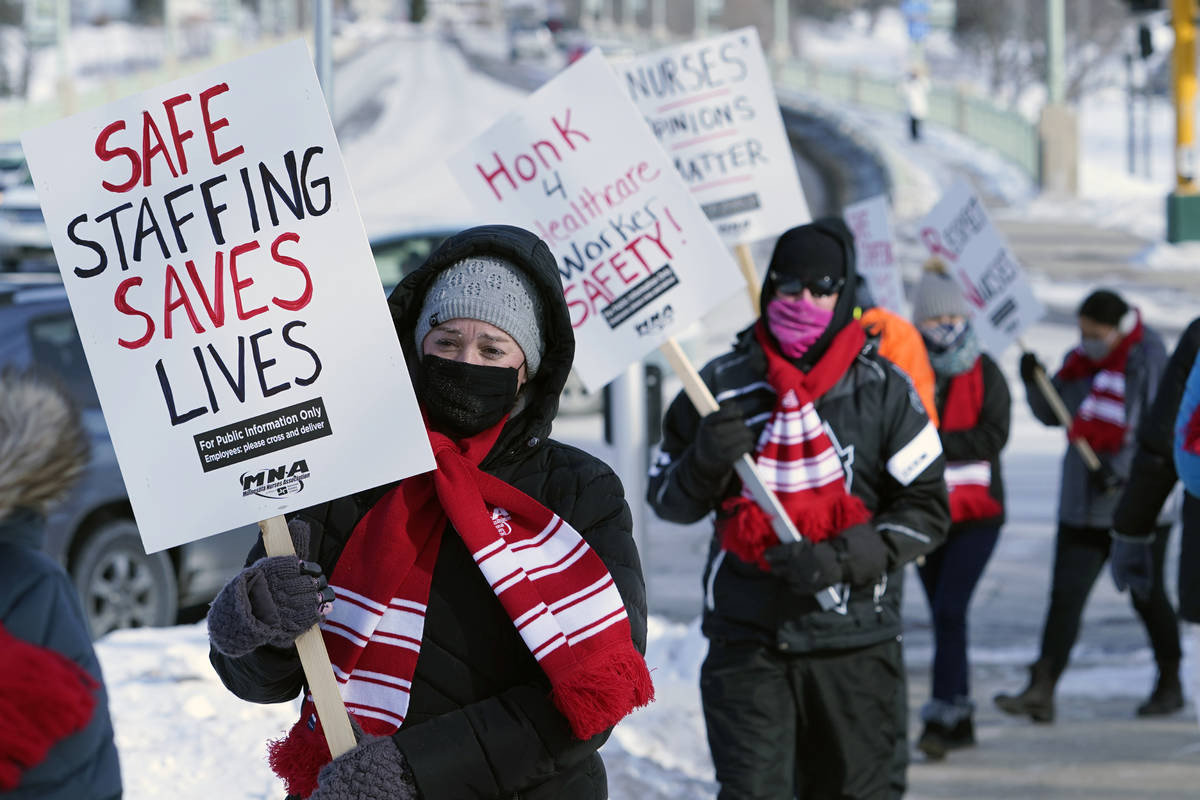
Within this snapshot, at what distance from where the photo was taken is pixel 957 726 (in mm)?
6883

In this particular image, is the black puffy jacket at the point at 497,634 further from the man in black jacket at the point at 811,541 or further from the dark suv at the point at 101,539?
the dark suv at the point at 101,539

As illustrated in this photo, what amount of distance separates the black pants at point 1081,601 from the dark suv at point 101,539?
12.6 feet

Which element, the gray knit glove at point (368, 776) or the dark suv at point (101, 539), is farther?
the dark suv at point (101, 539)

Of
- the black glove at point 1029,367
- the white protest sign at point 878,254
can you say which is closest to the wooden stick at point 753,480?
the black glove at point 1029,367

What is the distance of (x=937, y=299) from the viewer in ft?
23.9

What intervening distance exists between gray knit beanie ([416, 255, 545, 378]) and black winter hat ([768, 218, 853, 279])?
1.92m

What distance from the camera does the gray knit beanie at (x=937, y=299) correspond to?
7230mm

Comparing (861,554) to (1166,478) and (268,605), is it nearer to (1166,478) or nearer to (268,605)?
(1166,478)

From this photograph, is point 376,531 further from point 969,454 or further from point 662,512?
point 969,454

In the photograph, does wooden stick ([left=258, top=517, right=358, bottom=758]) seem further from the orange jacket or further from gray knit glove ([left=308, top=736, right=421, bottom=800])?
the orange jacket

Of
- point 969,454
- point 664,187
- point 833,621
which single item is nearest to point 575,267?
point 664,187

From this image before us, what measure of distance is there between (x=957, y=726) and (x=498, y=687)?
4275mm

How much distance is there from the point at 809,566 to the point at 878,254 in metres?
4.18

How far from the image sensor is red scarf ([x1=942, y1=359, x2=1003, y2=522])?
22.9 feet
